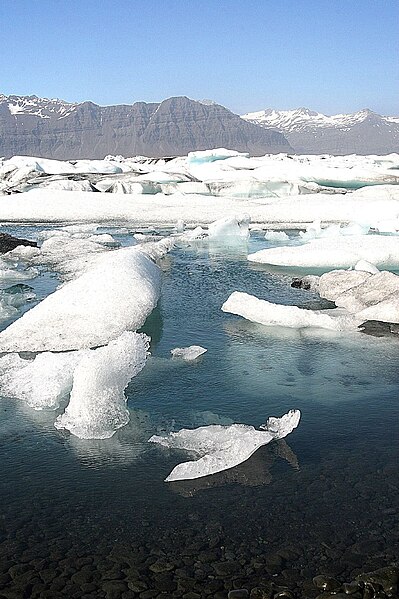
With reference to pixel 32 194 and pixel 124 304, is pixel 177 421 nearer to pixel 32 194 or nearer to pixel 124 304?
pixel 124 304

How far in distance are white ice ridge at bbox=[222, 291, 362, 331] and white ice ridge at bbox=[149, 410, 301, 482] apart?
2.47 meters

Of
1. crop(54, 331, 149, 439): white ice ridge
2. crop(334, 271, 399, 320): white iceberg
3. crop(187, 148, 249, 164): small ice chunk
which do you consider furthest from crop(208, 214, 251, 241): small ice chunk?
crop(187, 148, 249, 164): small ice chunk

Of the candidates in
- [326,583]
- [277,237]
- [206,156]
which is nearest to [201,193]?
[206,156]

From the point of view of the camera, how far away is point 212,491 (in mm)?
3342

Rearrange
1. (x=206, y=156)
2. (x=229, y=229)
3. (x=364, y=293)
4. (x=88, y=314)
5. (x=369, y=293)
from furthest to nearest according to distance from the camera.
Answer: (x=206, y=156) < (x=229, y=229) < (x=364, y=293) < (x=369, y=293) < (x=88, y=314)

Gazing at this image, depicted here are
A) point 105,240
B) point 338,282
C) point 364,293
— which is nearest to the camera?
point 364,293

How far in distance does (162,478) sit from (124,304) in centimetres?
314

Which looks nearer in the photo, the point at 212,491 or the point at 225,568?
the point at 225,568

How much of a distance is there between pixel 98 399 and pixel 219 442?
2.81 ft

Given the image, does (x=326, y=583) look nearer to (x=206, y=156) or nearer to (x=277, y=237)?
(x=277, y=237)

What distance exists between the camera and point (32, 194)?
2156 centimetres

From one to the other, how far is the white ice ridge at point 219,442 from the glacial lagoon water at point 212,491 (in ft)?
0.22

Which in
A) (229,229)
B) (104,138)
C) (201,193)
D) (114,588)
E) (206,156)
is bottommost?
(114,588)

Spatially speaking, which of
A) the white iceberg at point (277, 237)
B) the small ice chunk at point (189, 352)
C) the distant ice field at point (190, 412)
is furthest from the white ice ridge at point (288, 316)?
the white iceberg at point (277, 237)
